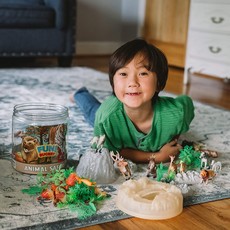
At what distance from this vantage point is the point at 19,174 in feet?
3.96

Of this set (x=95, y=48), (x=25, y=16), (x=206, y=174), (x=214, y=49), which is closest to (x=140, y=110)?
(x=206, y=174)

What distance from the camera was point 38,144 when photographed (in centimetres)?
119

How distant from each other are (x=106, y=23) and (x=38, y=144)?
3.33m

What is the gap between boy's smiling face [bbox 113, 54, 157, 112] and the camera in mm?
1248

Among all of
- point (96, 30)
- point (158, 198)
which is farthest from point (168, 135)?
point (96, 30)

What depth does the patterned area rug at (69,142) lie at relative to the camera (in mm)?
956

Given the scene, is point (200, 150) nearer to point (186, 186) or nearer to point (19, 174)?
point (186, 186)

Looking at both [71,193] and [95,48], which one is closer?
[71,193]

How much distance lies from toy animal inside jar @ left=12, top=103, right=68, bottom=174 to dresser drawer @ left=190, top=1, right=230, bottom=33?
1737 mm

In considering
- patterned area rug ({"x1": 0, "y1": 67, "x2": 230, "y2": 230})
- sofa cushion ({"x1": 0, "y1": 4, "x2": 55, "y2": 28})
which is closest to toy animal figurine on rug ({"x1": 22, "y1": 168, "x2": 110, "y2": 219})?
patterned area rug ({"x1": 0, "y1": 67, "x2": 230, "y2": 230})

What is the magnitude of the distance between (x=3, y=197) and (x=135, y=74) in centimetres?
48

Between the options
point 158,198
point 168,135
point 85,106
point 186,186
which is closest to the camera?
point 158,198

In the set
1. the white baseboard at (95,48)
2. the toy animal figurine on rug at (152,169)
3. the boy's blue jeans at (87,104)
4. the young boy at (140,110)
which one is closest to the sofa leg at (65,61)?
the white baseboard at (95,48)

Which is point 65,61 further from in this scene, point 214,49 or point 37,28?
point 214,49
